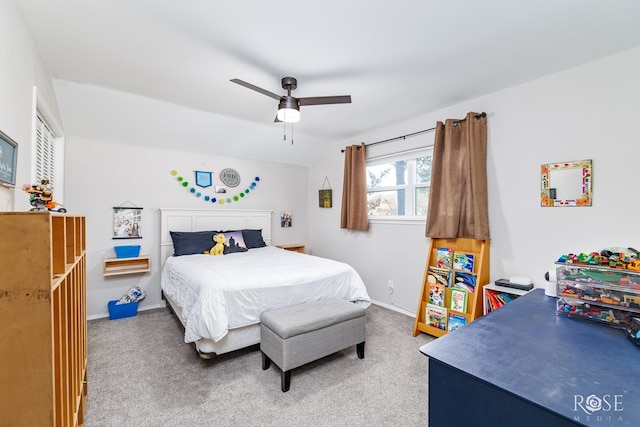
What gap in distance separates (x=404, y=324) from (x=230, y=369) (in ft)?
6.20

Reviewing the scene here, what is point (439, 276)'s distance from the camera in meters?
2.87

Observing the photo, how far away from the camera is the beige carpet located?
66.7 inches

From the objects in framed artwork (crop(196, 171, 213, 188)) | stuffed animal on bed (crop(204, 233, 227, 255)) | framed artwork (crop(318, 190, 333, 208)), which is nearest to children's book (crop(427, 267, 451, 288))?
framed artwork (crop(318, 190, 333, 208))

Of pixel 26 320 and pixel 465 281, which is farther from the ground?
pixel 26 320

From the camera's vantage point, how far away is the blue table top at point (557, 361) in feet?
2.36

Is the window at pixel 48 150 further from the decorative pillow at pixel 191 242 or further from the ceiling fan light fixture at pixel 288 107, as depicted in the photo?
the ceiling fan light fixture at pixel 288 107

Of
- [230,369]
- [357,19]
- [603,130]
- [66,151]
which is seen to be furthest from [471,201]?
[66,151]

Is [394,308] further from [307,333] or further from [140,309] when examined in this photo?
[140,309]

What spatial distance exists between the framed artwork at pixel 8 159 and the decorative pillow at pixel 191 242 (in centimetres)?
206

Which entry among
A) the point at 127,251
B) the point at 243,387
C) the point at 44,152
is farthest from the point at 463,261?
the point at 44,152

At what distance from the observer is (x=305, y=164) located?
196 inches

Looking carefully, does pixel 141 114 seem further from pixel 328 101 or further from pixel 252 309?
pixel 252 309

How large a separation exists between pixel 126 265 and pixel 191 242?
0.82 m

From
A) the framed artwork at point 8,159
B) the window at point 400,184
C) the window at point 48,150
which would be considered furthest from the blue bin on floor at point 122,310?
the window at point 400,184
